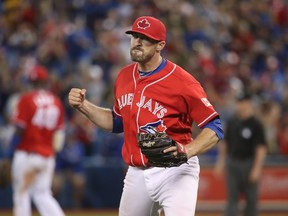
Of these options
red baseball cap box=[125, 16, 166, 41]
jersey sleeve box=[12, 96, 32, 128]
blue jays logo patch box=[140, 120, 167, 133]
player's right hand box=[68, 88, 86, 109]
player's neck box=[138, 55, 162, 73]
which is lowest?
blue jays logo patch box=[140, 120, 167, 133]

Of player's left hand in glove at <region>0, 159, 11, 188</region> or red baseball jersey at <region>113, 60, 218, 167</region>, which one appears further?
player's left hand in glove at <region>0, 159, 11, 188</region>

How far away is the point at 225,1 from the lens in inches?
749

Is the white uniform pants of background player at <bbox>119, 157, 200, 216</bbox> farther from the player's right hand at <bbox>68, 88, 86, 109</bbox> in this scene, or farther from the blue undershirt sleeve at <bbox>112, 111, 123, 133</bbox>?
the player's right hand at <bbox>68, 88, 86, 109</bbox>

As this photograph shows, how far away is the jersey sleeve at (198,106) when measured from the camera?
5.86m

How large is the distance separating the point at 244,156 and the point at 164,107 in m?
5.18

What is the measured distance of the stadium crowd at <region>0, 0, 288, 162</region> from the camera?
14492 mm

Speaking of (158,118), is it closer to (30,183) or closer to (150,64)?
(150,64)

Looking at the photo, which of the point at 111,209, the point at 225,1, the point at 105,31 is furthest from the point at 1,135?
the point at 225,1

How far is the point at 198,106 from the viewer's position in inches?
232

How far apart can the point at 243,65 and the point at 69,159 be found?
5347 millimetres

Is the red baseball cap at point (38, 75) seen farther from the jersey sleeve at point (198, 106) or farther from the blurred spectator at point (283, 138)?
the blurred spectator at point (283, 138)

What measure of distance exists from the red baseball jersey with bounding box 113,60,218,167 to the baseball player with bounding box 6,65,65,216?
3.94m

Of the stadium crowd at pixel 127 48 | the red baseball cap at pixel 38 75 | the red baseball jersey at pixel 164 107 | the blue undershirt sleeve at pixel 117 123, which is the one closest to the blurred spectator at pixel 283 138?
the stadium crowd at pixel 127 48

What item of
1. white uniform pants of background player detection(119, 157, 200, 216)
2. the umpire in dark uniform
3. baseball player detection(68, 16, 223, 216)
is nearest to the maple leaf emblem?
baseball player detection(68, 16, 223, 216)
